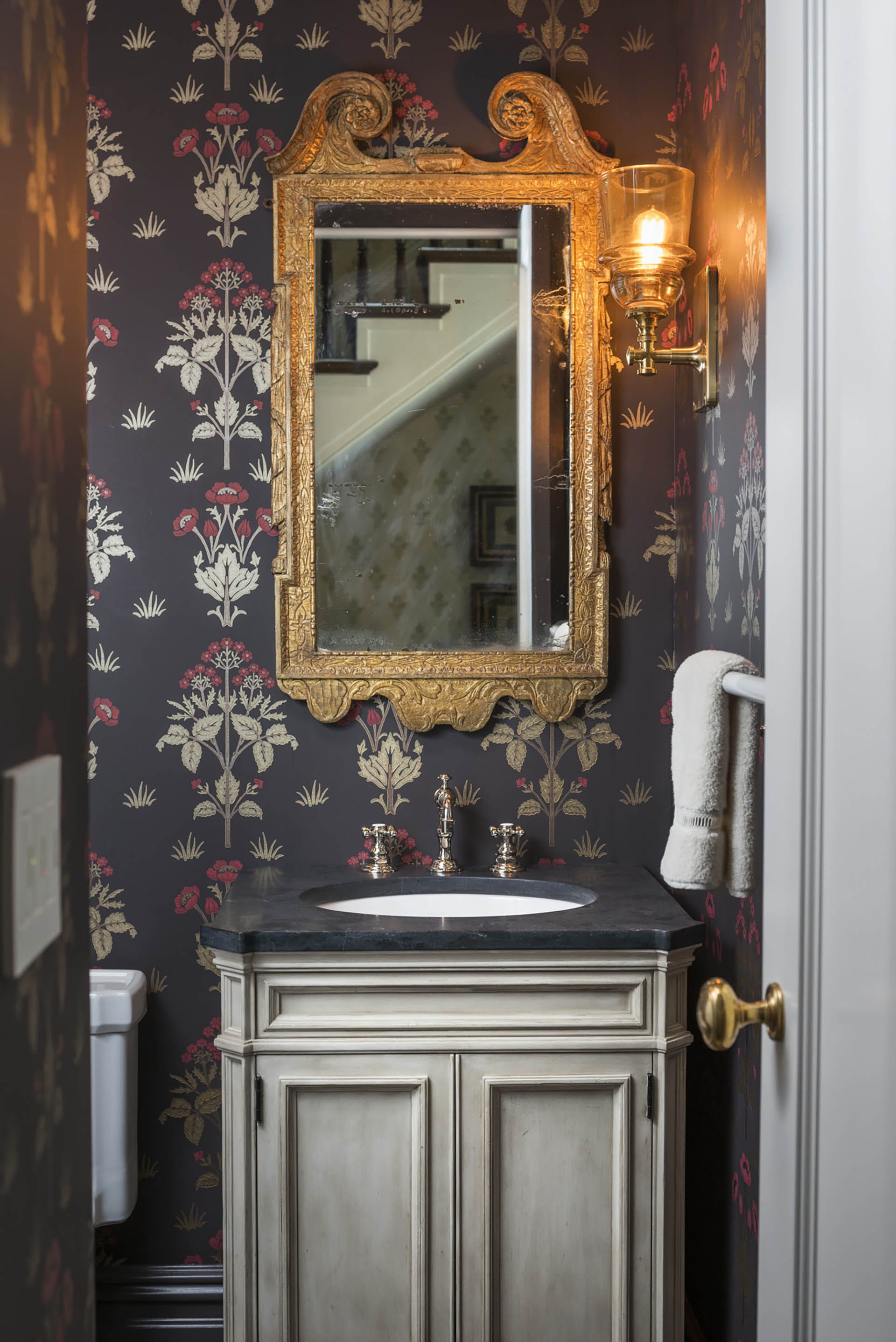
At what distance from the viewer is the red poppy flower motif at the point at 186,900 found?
208 centimetres

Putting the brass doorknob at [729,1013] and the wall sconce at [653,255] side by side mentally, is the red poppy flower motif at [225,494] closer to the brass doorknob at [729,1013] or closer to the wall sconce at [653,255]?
the wall sconce at [653,255]

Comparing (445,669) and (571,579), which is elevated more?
(571,579)

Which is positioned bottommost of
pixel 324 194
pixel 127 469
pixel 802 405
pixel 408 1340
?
pixel 408 1340

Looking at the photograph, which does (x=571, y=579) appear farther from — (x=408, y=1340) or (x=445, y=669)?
(x=408, y=1340)

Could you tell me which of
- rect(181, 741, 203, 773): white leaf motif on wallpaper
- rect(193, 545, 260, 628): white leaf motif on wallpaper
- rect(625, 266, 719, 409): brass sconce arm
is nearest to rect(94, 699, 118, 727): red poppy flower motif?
rect(181, 741, 203, 773): white leaf motif on wallpaper

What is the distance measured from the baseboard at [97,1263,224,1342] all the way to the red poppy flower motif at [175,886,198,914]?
0.68 metres

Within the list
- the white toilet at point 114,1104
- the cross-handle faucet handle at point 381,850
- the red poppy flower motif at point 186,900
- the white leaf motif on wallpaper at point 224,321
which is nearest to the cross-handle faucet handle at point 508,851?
the cross-handle faucet handle at point 381,850

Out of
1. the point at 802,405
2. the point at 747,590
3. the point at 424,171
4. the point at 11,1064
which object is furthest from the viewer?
the point at 424,171

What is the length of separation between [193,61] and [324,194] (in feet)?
1.18

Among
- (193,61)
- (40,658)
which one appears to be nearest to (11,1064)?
(40,658)

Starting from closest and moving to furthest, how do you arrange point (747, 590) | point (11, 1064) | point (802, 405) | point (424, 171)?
1. point (11, 1064)
2. point (802, 405)
3. point (747, 590)
4. point (424, 171)

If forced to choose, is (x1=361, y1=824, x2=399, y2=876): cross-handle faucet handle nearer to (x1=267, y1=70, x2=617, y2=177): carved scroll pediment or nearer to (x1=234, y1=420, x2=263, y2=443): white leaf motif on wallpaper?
(x1=234, y1=420, x2=263, y2=443): white leaf motif on wallpaper

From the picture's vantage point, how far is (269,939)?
160 centimetres

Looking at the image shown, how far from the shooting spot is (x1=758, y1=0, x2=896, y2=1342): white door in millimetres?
679
